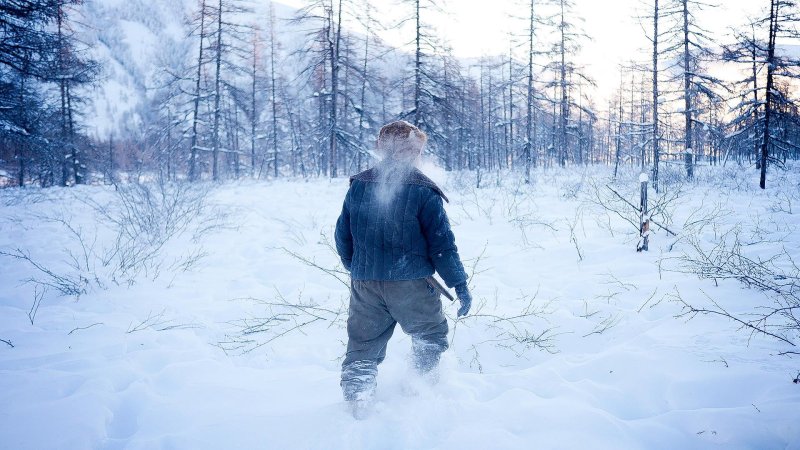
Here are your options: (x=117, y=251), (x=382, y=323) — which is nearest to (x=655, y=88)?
(x=382, y=323)

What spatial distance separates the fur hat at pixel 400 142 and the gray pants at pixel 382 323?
72 centimetres

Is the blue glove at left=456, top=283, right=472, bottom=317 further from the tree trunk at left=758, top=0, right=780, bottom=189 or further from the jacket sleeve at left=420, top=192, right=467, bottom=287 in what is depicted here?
the tree trunk at left=758, top=0, right=780, bottom=189

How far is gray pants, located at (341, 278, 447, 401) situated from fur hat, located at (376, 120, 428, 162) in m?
0.72

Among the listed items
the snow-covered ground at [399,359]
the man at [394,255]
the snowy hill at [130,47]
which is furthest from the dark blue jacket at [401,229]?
the snowy hill at [130,47]

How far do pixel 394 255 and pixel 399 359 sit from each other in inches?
51.0

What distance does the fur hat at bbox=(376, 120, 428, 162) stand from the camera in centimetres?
202

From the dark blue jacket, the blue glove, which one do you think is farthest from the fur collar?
the blue glove

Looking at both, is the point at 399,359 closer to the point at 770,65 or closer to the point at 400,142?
the point at 400,142

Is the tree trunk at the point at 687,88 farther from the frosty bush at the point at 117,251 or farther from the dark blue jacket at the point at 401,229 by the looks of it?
the frosty bush at the point at 117,251

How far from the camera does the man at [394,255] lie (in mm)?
2000

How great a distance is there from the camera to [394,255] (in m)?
2.02

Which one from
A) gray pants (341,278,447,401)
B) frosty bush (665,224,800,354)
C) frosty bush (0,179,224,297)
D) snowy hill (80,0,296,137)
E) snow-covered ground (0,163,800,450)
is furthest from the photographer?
snowy hill (80,0,296,137)

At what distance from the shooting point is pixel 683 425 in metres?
1.86

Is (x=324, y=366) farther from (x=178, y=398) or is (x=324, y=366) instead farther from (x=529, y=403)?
(x=529, y=403)
